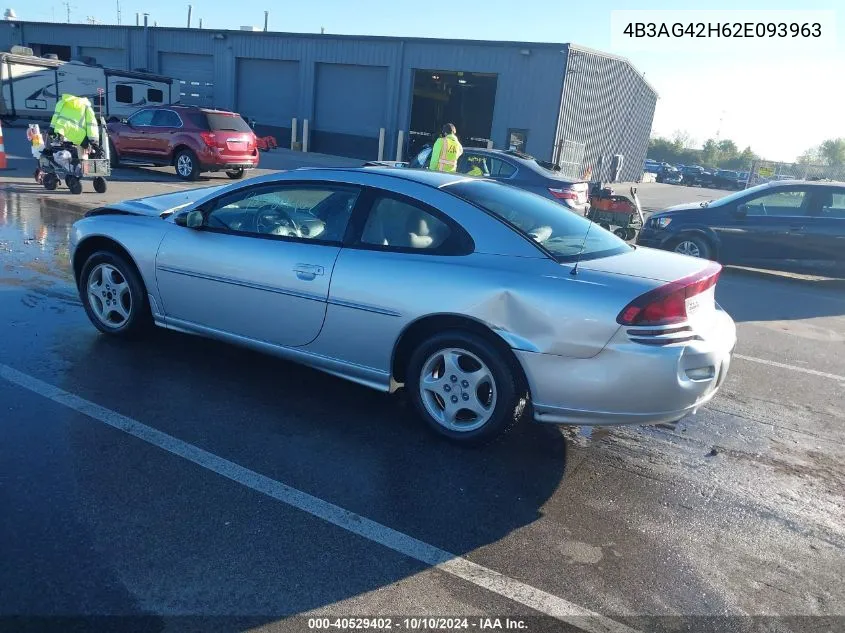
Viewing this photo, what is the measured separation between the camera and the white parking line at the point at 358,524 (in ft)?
9.04

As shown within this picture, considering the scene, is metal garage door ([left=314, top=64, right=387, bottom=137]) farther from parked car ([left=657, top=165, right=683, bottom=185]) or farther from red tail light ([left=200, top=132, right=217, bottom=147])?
parked car ([left=657, top=165, right=683, bottom=185])

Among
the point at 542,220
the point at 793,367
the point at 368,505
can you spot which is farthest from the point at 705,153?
the point at 368,505

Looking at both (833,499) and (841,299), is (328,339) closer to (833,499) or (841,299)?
(833,499)

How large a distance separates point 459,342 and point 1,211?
979cm

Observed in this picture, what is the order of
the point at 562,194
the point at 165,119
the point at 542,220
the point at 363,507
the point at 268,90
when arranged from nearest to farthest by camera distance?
the point at 363,507 < the point at 542,220 < the point at 562,194 < the point at 165,119 < the point at 268,90

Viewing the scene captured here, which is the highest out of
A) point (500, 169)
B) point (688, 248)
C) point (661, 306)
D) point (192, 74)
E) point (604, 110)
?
point (604, 110)

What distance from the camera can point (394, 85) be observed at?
1169 inches

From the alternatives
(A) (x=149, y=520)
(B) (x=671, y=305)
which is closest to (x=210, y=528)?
(A) (x=149, y=520)

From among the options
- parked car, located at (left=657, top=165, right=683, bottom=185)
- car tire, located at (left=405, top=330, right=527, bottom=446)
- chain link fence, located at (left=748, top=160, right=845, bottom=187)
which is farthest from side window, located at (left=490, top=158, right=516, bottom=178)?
parked car, located at (left=657, top=165, right=683, bottom=185)

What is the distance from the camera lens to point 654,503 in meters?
3.62

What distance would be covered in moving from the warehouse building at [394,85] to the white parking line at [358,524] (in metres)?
25.1

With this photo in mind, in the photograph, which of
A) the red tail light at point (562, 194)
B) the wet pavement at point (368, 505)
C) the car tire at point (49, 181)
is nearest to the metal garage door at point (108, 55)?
the car tire at point (49, 181)

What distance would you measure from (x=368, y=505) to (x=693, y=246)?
8.67m

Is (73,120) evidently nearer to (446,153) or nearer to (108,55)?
(446,153)
